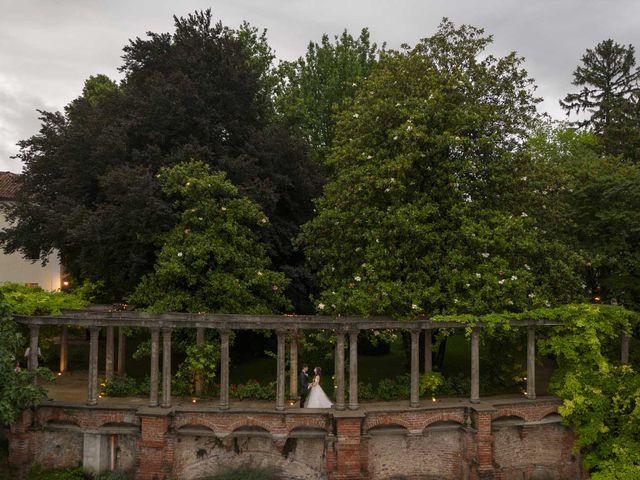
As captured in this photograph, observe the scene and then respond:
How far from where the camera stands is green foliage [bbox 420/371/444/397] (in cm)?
1911

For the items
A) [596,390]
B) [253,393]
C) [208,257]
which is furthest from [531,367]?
[208,257]

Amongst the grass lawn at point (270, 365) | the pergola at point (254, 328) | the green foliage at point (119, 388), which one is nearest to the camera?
the pergola at point (254, 328)

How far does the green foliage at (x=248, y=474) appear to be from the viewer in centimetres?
1702

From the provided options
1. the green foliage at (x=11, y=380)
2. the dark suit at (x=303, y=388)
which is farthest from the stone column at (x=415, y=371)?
the green foliage at (x=11, y=380)

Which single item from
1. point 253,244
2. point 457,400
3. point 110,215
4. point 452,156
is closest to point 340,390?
point 457,400

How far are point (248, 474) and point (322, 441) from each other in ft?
8.36

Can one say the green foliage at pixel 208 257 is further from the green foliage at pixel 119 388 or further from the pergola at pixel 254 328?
the green foliage at pixel 119 388

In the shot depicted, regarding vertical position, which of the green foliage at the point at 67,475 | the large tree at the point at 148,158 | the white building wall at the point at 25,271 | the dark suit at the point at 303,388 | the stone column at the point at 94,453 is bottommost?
the green foliage at the point at 67,475

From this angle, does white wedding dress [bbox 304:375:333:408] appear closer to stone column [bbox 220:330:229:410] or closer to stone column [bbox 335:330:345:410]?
stone column [bbox 335:330:345:410]

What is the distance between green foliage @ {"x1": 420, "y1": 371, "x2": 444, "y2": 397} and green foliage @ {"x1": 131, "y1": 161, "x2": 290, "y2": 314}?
626cm

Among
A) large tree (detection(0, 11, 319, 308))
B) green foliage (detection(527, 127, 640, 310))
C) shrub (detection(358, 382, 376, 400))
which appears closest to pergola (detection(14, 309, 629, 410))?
shrub (detection(358, 382, 376, 400))

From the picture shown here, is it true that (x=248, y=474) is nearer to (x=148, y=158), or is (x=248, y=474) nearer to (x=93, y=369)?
(x=93, y=369)

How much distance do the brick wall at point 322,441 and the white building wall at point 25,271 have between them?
938 inches

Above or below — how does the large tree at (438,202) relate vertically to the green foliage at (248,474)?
above
